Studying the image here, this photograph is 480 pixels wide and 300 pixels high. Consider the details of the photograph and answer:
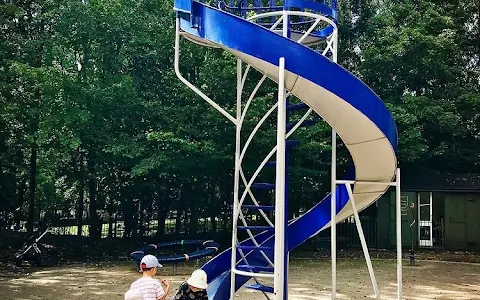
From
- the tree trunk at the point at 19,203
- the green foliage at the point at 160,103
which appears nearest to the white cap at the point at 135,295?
the green foliage at the point at 160,103

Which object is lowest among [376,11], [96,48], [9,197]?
[9,197]

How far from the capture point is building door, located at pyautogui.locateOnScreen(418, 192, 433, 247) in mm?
17453

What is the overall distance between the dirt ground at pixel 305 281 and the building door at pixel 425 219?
11.8 feet

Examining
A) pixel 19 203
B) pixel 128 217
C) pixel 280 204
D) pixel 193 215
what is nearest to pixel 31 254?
pixel 128 217

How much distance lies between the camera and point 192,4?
525 centimetres

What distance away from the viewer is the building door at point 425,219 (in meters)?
17.5

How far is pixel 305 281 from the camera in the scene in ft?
35.1

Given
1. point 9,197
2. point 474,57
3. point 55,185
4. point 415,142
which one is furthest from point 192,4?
point 474,57

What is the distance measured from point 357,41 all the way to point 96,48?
10191 mm

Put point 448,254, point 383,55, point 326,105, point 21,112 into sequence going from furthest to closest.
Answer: point 383,55, point 448,254, point 21,112, point 326,105

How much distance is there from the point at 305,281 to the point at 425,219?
858 centimetres

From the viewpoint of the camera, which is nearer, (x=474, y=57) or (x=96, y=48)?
(x=96, y=48)

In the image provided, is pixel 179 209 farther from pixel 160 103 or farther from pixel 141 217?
pixel 160 103

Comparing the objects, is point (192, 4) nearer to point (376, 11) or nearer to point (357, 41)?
point (357, 41)
